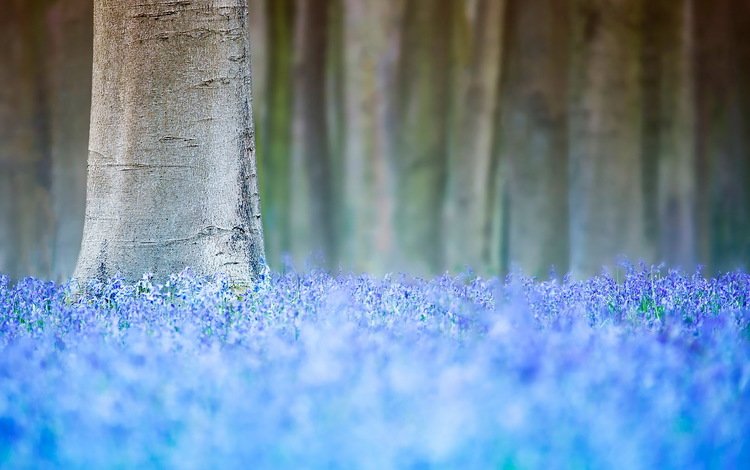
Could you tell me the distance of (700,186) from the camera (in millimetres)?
4762

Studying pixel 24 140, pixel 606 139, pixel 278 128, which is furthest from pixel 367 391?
pixel 24 140

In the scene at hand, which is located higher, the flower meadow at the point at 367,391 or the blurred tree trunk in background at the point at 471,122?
the blurred tree trunk in background at the point at 471,122

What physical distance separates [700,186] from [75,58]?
354cm

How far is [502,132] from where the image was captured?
4.72 metres

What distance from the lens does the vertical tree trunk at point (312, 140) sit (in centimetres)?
471

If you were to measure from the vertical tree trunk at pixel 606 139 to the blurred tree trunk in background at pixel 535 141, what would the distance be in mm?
69

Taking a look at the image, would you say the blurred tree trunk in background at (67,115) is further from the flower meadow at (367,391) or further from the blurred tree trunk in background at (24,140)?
the flower meadow at (367,391)

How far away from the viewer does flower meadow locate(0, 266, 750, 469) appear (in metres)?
Result: 1.57

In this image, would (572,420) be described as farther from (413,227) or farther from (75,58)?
(75,58)

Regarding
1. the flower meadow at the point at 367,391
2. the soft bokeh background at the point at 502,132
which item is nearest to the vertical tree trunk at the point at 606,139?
the soft bokeh background at the point at 502,132

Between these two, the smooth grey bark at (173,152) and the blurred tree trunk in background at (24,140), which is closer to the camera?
the smooth grey bark at (173,152)

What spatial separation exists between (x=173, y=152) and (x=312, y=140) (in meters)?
1.56

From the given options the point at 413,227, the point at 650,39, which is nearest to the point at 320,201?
the point at 413,227

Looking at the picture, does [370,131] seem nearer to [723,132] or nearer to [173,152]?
[173,152]
